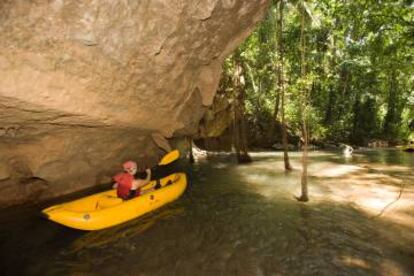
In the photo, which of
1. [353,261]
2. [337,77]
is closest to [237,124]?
[353,261]

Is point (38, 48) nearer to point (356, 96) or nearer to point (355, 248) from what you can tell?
point (355, 248)

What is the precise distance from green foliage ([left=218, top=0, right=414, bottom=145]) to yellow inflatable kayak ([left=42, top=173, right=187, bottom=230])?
7419 mm

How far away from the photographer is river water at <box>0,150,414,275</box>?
446cm

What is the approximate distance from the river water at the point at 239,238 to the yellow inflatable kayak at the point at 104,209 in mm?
232

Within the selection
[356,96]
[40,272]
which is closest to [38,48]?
[40,272]

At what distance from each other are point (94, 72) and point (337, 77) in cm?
2217

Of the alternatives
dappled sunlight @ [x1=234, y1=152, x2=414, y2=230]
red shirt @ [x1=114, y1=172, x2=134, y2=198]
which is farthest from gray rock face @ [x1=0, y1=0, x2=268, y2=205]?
dappled sunlight @ [x1=234, y1=152, x2=414, y2=230]

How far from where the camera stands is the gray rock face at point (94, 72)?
4379 millimetres

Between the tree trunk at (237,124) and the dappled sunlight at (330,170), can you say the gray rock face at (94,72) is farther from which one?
the dappled sunlight at (330,170)

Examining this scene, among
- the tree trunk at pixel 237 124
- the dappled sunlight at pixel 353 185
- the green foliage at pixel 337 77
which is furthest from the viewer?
the tree trunk at pixel 237 124

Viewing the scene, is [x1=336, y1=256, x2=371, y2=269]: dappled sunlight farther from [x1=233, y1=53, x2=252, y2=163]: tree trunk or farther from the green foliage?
[x1=233, y1=53, x2=252, y2=163]: tree trunk

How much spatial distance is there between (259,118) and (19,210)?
682 inches

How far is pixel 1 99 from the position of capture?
4.73 m

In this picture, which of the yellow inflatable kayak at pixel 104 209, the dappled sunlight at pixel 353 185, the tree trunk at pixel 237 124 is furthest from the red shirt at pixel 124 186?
the tree trunk at pixel 237 124
